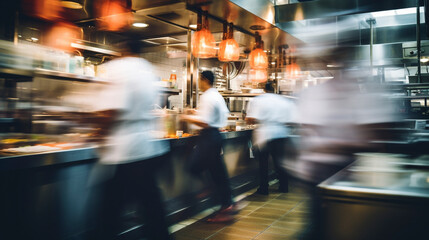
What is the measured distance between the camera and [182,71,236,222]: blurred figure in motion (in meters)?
3.81

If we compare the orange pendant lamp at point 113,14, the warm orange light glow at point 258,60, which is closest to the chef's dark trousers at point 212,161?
the orange pendant lamp at point 113,14

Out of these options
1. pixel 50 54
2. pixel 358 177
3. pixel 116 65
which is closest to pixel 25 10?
pixel 50 54

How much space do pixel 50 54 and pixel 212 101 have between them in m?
2.05

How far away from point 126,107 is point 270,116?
2.82 meters

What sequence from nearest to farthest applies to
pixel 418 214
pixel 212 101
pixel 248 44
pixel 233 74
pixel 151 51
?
pixel 418 214 < pixel 212 101 < pixel 248 44 < pixel 151 51 < pixel 233 74

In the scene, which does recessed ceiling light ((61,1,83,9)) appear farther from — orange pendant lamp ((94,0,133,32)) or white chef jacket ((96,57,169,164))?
white chef jacket ((96,57,169,164))

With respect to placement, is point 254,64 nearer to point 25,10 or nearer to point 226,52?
point 226,52

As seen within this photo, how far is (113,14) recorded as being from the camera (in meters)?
4.57

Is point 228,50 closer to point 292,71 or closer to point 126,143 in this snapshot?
point 126,143

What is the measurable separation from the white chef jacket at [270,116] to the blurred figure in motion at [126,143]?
259 cm

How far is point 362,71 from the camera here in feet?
7.72

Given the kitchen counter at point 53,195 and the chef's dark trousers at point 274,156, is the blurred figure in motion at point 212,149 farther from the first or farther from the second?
the chef's dark trousers at point 274,156

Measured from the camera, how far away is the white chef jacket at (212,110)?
12.7 feet

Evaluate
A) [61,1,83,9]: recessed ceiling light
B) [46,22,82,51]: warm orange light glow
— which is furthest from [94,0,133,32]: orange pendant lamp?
[46,22,82,51]: warm orange light glow
